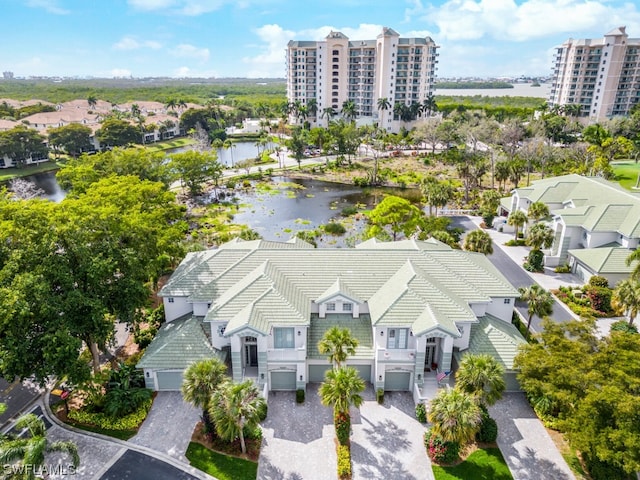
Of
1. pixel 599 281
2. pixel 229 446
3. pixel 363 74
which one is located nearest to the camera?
pixel 229 446

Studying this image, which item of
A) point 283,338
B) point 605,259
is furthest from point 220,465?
point 605,259

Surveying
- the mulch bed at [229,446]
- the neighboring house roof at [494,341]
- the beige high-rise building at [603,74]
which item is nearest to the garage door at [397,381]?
the neighboring house roof at [494,341]

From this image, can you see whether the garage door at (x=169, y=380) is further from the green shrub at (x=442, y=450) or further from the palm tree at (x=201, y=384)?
the green shrub at (x=442, y=450)

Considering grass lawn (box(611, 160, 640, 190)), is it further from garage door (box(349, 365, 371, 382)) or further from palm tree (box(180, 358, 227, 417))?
palm tree (box(180, 358, 227, 417))

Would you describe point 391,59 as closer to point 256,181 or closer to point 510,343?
point 256,181

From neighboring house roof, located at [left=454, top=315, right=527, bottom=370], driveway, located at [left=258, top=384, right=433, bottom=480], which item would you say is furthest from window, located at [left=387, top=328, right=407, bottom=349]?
neighboring house roof, located at [left=454, top=315, right=527, bottom=370]

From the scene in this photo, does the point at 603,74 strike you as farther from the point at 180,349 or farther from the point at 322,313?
the point at 180,349
